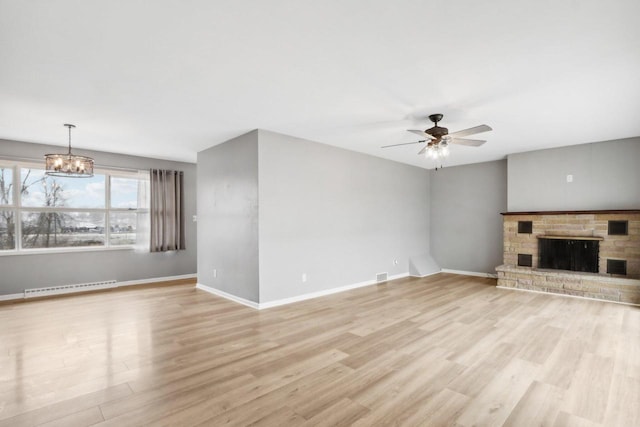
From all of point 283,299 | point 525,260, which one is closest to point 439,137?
point 283,299

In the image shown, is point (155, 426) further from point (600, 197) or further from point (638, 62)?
point (600, 197)

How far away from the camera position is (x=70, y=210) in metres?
5.90

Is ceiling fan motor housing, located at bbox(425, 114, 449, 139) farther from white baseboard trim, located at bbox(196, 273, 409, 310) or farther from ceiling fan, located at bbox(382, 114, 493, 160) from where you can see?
white baseboard trim, located at bbox(196, 273, 409, 310)

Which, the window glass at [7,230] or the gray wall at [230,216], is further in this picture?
the window glass at [7,230]

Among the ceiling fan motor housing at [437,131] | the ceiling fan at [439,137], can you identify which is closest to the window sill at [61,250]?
the ceiling fan at [439,137]

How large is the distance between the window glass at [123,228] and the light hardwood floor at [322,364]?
1.81 m

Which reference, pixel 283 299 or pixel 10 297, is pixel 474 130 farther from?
pixel 10 297

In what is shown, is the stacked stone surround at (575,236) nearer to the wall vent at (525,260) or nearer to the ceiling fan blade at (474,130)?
the wall vent at (525,260)

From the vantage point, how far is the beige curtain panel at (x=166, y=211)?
22.0 feet

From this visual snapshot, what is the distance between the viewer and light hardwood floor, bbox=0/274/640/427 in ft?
7.01

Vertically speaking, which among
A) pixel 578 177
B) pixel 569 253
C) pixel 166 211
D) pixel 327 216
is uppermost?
pixel 578 177

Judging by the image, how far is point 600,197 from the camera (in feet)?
18.2

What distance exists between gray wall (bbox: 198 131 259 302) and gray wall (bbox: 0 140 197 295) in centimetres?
137

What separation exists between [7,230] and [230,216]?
151 inches
